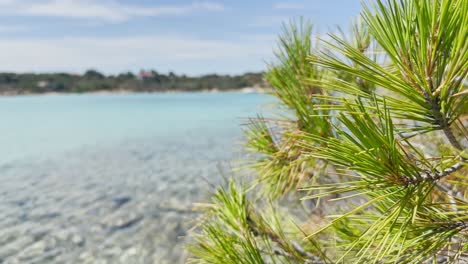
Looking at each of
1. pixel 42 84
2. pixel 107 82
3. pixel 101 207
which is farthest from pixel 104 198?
pixel 42 84

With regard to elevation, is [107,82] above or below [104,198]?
above

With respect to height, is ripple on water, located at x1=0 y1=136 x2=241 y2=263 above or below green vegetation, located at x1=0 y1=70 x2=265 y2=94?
below

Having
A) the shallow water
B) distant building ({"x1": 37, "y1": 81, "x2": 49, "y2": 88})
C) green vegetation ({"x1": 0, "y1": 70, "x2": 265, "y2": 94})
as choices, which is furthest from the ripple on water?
distant building ({"x1": 37, "y1": 81, "x2": 49, "y2": 88})

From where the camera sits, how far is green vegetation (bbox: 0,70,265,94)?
173ft

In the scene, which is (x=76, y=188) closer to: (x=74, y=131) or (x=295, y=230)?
(x=295, y=230)

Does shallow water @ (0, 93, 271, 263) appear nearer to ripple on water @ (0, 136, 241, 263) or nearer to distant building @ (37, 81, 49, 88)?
ripple on water @ (0, 136, 241, 263)


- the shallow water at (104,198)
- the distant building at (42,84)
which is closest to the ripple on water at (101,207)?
the shallow water at (104,198)

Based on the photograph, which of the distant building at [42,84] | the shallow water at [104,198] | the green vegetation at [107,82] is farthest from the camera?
the distant building at [42,84]

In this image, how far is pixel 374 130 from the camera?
0.59m

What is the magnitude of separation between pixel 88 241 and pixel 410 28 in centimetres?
441

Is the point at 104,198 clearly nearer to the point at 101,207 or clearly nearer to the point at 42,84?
the point at 101,207

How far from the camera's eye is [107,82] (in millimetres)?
56219

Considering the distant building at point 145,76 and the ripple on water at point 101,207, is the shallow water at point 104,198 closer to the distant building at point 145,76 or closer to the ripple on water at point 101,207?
the ripple on water at point 101,207

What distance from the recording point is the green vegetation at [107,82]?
52.6m
